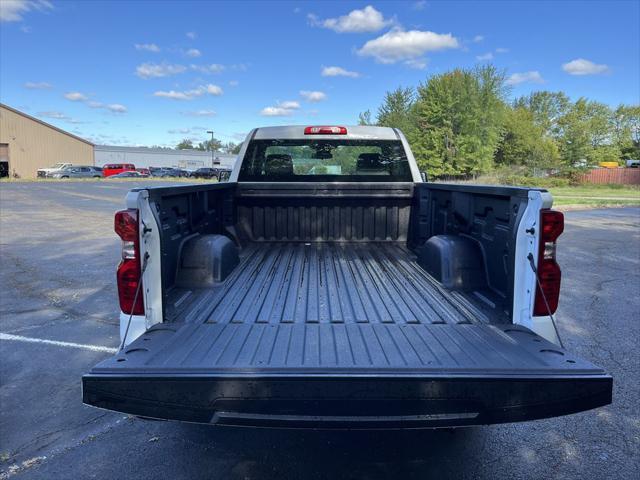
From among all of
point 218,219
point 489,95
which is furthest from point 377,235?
point 489,95

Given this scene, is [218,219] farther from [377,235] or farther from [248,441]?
[248,441]

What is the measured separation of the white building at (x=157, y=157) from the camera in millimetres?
76625

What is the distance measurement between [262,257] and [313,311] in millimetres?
1500

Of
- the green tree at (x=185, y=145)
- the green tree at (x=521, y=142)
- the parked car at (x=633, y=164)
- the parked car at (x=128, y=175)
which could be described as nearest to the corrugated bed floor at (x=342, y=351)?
the parked car at (x=128, y=175)

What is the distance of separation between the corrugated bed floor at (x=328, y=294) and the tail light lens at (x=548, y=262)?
0.34m

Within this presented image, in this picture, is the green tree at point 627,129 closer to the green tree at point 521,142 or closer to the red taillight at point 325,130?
the green tree at point 521,142

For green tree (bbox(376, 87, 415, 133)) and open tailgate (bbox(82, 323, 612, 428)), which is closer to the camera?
open tailgate (bbox(82, 323, 612, 428))

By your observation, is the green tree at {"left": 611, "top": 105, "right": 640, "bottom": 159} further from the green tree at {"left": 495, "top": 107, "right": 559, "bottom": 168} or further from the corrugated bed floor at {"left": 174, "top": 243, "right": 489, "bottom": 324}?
the corrugated bed floor at {"left": 174, "top": 243, "right": 489, "bottom": 324}

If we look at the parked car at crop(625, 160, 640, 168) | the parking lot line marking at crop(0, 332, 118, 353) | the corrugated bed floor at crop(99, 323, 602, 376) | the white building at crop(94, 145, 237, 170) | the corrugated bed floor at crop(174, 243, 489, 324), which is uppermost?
the white building at crop(94, 145, 237, 170)

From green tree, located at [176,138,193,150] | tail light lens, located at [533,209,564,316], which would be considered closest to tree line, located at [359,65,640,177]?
tail light lens, located at [533,209,564,316]

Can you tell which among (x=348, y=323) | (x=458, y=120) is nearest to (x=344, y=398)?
(x=348, y=323)

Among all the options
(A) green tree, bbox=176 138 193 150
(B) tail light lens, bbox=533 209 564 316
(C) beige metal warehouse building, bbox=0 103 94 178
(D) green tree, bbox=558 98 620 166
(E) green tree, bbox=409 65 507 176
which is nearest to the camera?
(B) tail light lens, bbox=533 209 564 316

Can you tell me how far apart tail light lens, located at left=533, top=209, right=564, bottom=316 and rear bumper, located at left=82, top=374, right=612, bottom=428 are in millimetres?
630

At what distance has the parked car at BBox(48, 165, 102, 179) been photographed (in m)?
48.2
